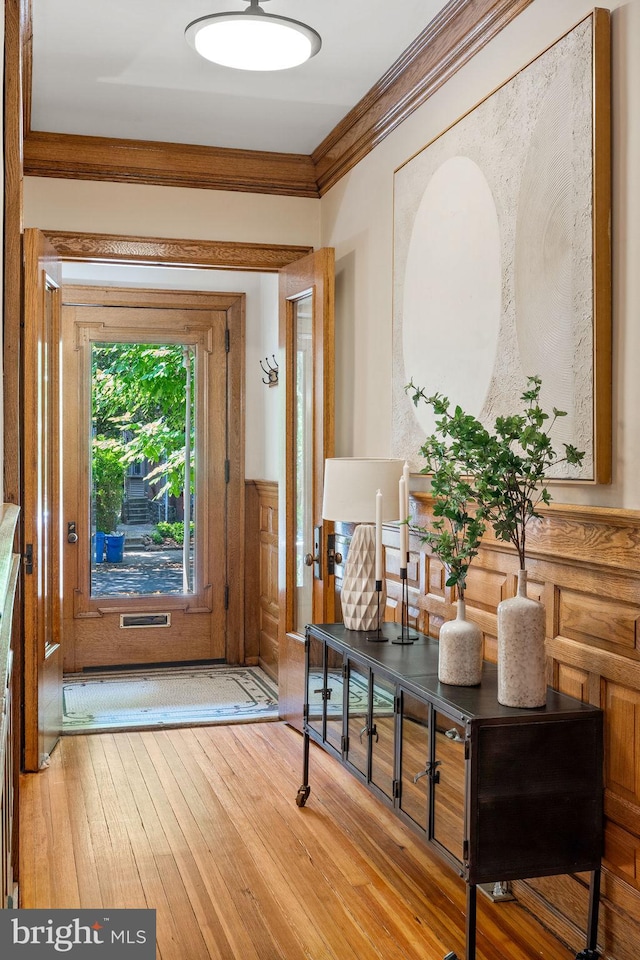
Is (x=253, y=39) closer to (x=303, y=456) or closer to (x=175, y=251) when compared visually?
(x=175, y=251)

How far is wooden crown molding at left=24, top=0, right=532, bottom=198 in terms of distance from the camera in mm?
3523

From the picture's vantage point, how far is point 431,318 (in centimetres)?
335

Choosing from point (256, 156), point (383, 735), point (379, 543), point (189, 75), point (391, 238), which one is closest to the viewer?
point (383, 735)

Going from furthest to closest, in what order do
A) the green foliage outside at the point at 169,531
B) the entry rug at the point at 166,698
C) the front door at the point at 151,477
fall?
the green foliage outside at the point at 169,531, the front door at the point at 151,477, the entry rug at the point at 166,698

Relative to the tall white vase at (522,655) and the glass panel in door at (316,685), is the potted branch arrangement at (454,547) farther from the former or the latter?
the glass panel in door at (316,685)

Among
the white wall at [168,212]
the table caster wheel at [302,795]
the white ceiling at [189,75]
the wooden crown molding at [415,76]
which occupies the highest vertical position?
the white ceiling at [189,75]

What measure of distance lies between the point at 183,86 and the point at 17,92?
1.00m

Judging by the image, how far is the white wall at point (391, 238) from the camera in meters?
2.21

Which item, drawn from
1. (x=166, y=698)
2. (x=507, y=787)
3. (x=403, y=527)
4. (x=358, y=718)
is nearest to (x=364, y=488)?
(x=403, y=527)

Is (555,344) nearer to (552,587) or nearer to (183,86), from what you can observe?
(552,587)

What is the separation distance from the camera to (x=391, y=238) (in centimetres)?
382

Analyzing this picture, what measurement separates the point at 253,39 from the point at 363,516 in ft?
5.53

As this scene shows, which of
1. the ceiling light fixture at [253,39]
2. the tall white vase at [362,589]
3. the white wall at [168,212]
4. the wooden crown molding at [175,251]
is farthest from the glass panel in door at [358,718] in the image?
the white wall at [168,212]

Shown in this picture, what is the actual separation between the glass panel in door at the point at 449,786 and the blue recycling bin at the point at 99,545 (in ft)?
13.0
